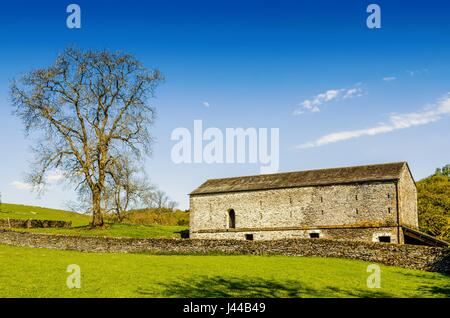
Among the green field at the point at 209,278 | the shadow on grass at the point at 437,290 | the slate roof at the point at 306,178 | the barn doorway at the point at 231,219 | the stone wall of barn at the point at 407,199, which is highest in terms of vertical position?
the slate roof at the point at 306,178

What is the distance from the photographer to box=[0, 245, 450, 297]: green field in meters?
16.4

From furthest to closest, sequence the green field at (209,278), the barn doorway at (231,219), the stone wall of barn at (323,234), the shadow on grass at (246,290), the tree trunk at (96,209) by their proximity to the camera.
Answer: the barn doorway at (231,219) < the tree trunk at (96,209) < the stone wall of barn at (323,234) < the green field at (209,278) < the shadow on grass at (246,290)

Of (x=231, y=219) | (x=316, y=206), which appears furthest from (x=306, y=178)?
(x=231, y=219)

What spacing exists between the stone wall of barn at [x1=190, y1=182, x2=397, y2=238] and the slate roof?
1.57 ft

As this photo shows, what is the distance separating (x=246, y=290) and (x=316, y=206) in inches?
909

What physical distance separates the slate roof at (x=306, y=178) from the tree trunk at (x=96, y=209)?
33.1 ft

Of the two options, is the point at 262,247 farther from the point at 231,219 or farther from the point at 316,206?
the point at 231,219

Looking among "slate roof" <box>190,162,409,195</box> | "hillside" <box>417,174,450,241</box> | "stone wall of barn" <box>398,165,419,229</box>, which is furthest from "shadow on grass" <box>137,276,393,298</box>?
"hillside" <box>417,174,450,241</box>

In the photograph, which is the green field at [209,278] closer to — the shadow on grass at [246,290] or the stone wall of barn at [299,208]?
the shadow on grass at [246,290]

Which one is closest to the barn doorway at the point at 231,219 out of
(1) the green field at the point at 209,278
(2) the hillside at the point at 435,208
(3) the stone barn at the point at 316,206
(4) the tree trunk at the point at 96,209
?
(3) the stone barn at the point at 316,206

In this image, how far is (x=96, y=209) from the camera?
132ft

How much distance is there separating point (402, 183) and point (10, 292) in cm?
3131

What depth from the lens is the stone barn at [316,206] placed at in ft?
117
